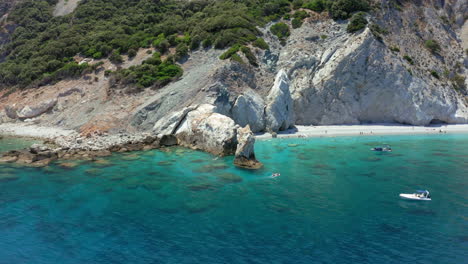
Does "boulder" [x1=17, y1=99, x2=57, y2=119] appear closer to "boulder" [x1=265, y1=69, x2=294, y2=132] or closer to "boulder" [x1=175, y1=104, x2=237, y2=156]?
"boulder" [x1=175, y1=104, x2=237, y2=156]

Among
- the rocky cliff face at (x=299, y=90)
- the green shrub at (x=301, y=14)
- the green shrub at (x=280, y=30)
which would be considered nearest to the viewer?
the rocky cliff face at (x=299, y=90)

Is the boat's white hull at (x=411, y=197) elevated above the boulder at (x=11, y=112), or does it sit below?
below

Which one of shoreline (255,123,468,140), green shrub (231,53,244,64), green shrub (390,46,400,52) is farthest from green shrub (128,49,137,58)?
green shrub (390,46,400,52)

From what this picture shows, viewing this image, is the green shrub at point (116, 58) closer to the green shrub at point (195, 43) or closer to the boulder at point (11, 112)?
the green shrub at point (195, 43)

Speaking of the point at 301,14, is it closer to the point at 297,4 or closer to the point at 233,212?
the point at 297,4

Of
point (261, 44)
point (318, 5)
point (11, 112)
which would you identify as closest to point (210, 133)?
point (261, 44)

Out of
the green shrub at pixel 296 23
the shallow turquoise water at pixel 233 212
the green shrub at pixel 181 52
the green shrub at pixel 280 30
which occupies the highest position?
the green shrub at pixel 296 23

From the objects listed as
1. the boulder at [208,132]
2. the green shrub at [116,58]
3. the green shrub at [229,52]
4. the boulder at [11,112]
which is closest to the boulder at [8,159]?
the boulder at [208,132]
